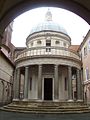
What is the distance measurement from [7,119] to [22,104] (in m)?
7.05

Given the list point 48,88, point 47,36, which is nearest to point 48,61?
point 48,88

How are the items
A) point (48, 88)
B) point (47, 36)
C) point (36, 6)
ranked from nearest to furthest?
point (36, 6) → point (48, 88) → point (47, 36)

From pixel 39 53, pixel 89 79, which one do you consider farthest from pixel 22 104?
pixel 89 79

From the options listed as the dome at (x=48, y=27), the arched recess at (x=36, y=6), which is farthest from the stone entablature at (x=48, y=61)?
the arched recess at (x=36, y=6)

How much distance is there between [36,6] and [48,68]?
17.1m

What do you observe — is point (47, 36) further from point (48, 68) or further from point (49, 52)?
point (48, 68)

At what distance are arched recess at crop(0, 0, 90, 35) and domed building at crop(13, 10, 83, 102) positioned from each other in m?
14.2

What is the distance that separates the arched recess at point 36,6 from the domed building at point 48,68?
1422 centimetres

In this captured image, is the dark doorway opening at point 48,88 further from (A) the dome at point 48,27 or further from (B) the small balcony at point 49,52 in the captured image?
(A) the dome at point 48,27

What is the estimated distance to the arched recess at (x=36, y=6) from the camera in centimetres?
551

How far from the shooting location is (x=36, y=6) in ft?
18.6

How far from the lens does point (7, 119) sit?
38.0 feet

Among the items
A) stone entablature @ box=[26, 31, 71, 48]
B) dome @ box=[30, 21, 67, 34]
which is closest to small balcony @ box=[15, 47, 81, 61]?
stone entablature @ box=[26, 31, 71, 48]

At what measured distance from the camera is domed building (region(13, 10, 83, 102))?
2030cm
